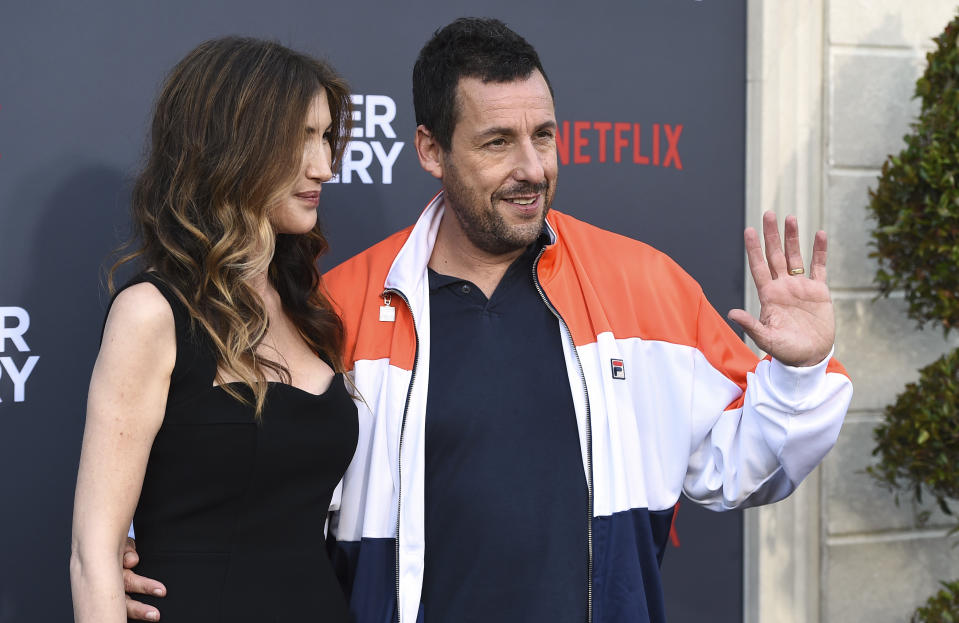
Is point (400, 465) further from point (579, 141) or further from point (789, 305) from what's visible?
point (579, 141)

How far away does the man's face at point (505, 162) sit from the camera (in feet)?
7.02

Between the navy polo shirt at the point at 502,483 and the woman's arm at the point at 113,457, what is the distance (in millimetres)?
635

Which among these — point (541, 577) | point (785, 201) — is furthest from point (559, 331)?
point (785, 201)

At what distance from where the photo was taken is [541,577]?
1.96 m

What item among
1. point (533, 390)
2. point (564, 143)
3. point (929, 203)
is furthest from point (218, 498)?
point (929, 203)

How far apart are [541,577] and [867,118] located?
2.21 m

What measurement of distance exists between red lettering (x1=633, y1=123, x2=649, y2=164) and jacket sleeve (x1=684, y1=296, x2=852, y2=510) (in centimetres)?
107

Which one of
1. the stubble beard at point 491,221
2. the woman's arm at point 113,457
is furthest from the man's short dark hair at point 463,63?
the woman's arm at point 113,457

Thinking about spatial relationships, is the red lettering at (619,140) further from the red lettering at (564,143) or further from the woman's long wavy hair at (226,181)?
the woman's long wavy hair at (226,181)

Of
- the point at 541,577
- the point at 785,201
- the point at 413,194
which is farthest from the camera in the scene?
the point at 785,201

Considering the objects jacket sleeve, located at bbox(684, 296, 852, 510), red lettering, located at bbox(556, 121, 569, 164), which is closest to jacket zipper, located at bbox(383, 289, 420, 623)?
jacket sleeve, located at bbox(684, 296, 852, 510)

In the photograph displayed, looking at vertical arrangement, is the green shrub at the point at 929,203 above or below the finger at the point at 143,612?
above

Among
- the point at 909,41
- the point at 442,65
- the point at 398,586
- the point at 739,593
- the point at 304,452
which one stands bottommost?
the point at 739,593

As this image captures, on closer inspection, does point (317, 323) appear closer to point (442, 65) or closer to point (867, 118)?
point (442, 65)
